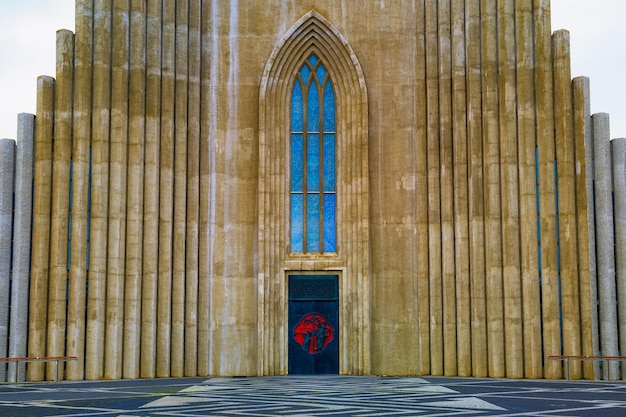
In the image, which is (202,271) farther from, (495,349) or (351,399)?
(351,399)

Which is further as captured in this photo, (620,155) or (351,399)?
(620,155)

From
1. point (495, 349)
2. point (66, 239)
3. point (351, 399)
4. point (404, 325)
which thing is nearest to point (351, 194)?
point (404, 325)

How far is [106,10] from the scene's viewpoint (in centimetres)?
3006

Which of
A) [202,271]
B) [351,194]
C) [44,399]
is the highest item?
[351,194]

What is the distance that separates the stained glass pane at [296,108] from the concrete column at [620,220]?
9.88 m

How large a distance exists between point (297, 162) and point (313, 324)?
Answer: 5.28 metres

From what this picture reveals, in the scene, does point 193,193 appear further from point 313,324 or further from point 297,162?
point 313,324

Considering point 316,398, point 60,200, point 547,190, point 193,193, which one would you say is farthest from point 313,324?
point 316,398

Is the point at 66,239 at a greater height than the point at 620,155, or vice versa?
the point at 620,155

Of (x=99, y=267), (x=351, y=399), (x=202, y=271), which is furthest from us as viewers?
(x=202, y=271)

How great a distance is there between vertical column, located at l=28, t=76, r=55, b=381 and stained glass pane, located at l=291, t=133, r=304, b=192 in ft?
25.0

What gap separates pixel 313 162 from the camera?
104ft

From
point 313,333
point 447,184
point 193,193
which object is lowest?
point 313,333

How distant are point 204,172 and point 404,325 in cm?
799
